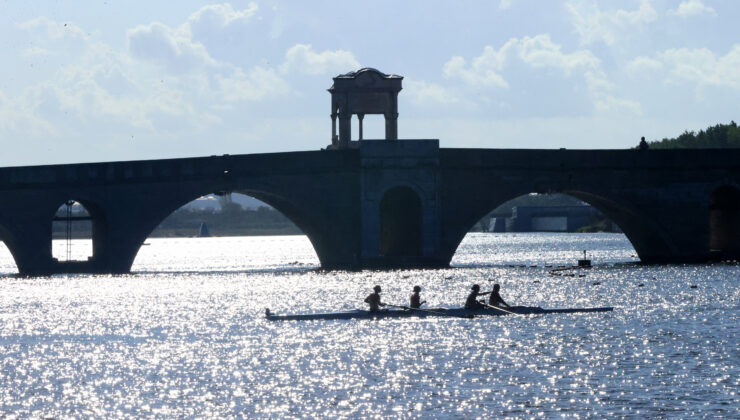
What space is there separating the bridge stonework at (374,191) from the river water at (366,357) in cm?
889

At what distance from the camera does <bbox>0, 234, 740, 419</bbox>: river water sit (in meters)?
32.2

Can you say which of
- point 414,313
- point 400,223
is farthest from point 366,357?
point 400,223

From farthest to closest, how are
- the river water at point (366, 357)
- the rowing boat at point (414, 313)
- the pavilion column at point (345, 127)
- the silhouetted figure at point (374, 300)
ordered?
the pavilion column at point (345, 127) → the rowing boat at point (414, 313) → the silhouetted figure at point (374, 300) → the river water at point (366, 357)

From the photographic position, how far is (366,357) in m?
41.0

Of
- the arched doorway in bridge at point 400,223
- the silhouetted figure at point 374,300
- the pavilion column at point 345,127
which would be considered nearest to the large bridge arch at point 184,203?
the arched doorway in bridge at point 400,223

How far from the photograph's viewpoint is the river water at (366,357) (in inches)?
1266

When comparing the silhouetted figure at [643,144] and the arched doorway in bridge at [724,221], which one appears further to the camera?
the arched doorway in bridge at [724,221]

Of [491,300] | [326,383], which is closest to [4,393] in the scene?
[326,383]

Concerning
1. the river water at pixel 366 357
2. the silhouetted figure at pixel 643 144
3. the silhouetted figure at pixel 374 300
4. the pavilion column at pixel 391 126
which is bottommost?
the river water at pixel 366 357

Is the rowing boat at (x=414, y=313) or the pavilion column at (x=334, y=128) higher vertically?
the pavilion column at (x=334, y=128)

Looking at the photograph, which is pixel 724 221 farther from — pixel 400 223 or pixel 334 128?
pixel 334 128

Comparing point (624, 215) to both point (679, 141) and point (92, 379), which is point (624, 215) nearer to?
point (92, 379)

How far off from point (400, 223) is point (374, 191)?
5.31 meters

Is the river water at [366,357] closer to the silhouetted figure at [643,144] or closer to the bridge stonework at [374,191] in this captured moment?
the bridge stonework at [374,191]
